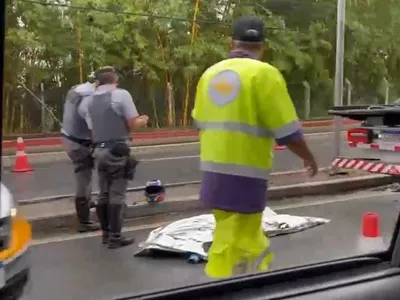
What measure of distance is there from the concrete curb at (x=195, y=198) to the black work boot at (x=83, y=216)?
0.09m

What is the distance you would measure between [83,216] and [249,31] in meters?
2.82

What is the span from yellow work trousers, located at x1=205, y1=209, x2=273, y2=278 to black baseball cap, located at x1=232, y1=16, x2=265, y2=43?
602 mm

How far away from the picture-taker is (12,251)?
2.40 metres

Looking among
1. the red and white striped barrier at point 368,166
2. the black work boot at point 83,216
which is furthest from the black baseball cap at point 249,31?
the red and white striped barrier at point 368,166

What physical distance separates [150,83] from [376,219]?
1563 millimetres

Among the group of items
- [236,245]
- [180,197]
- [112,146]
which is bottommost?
[180,197]

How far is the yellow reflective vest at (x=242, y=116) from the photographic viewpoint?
2.43 m

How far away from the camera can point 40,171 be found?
250 inches

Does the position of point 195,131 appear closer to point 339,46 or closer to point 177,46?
point 339,46

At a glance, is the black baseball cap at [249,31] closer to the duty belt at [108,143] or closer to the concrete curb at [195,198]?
the concrete curb at [195,198]

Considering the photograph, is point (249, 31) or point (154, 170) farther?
point (154, 170)

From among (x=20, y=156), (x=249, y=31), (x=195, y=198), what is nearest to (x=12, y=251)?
(x=20, y=156)

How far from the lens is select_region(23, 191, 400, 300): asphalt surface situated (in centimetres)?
324

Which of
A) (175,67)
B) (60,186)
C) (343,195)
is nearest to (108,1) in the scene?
(175,67)
